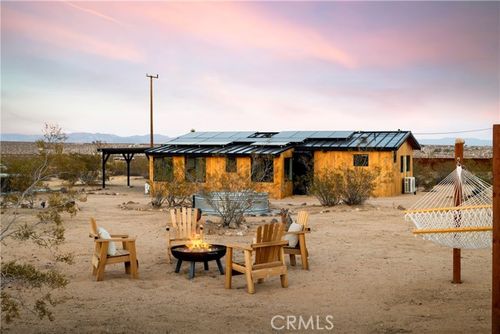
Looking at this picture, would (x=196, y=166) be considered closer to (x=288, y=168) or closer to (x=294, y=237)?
(x=288, y=168)

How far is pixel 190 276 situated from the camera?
778 cm

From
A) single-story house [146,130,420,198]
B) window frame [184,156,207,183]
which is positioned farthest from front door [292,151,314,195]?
window frame [184,156,207,183]

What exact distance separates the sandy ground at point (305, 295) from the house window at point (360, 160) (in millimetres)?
12092

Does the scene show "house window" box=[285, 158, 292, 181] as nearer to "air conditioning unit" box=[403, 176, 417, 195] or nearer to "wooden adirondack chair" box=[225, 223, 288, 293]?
"air conditioning unit" box=[403, 176, 417, 195]

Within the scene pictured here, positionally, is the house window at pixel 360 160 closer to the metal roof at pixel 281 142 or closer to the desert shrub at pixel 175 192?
the metal roof at pixel 281 142

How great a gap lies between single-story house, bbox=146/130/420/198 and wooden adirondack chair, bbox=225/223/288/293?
43.1 feet

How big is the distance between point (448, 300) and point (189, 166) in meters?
18.3

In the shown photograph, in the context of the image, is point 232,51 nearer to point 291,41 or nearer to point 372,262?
point 291,41

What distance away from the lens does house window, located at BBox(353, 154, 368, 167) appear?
904 inches

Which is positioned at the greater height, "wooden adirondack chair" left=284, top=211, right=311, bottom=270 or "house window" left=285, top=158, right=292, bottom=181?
"house window" left=285, top=158, right=292, bottom=181

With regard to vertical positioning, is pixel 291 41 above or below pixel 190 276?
above

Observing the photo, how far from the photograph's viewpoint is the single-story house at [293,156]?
22.1 meters

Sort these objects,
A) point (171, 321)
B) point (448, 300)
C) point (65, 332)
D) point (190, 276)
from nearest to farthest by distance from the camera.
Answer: point (65, 332) → point (171, 321) → point (448, 300) → point (190, 276)

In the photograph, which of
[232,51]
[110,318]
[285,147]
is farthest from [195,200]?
[110,318]
